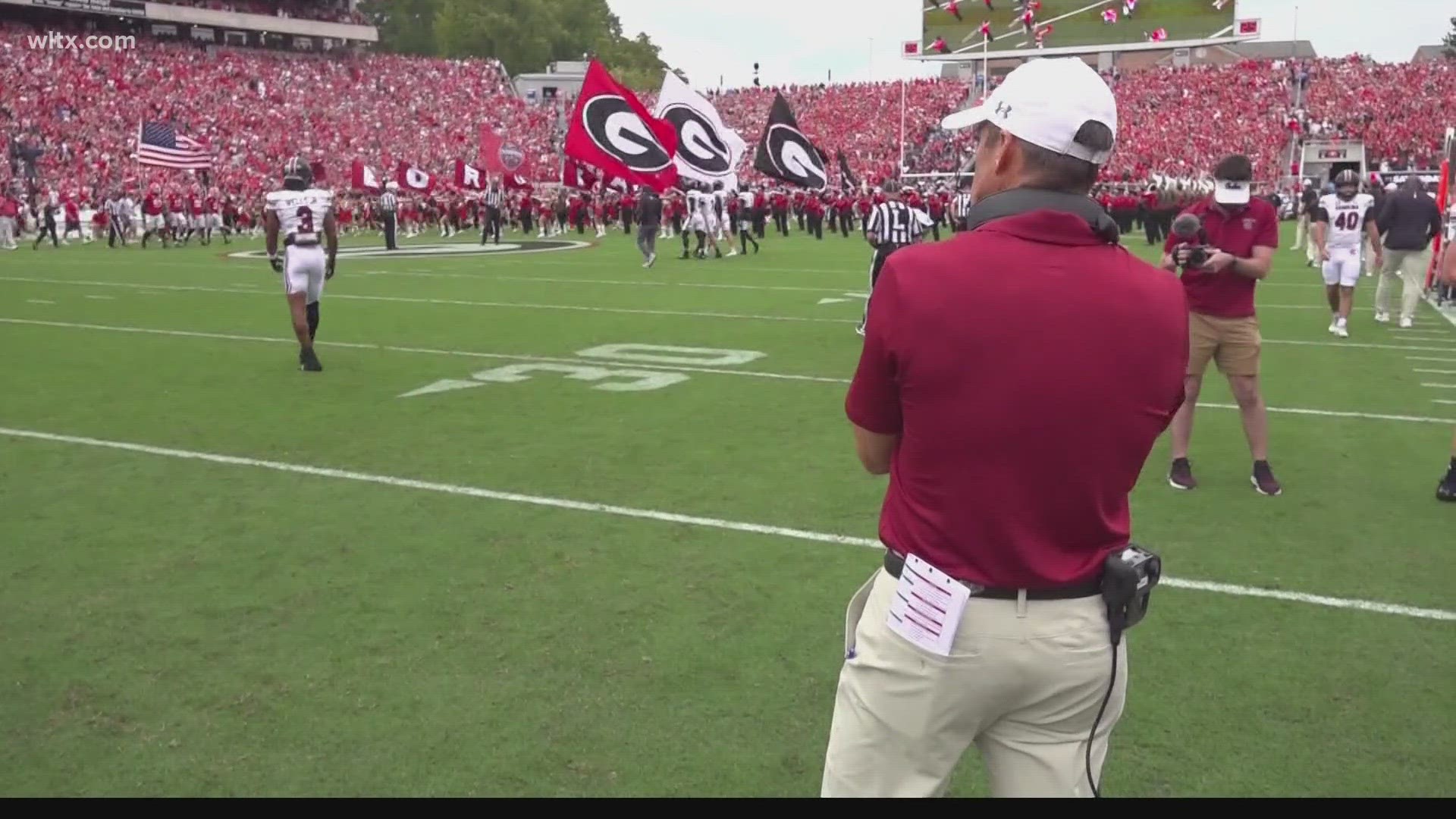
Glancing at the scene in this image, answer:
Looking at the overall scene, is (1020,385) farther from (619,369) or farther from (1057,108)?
(619,369)

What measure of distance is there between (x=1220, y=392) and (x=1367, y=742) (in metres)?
6.56

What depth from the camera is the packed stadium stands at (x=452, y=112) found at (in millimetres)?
44688

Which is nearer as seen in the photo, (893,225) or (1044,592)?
(1044,592)

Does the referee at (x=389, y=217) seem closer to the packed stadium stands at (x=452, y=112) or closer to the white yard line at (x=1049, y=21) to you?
the packed stadium stands at (x=452, y=112)

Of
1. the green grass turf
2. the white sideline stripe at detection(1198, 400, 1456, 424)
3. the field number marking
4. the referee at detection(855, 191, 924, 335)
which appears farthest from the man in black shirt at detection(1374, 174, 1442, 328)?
the green grass turf

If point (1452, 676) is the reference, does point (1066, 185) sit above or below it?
above

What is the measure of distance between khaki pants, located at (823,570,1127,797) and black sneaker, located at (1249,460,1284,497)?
16.4ft

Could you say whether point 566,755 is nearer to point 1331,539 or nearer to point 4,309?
point 1331,539

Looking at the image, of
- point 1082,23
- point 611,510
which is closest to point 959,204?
point 1082,23

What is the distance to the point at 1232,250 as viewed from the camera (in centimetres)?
666

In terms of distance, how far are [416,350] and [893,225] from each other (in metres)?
5.19

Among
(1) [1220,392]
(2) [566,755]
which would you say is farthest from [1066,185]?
(1) [1220,392]

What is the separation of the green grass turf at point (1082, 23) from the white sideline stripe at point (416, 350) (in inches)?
1814

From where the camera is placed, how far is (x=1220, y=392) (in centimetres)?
1002
